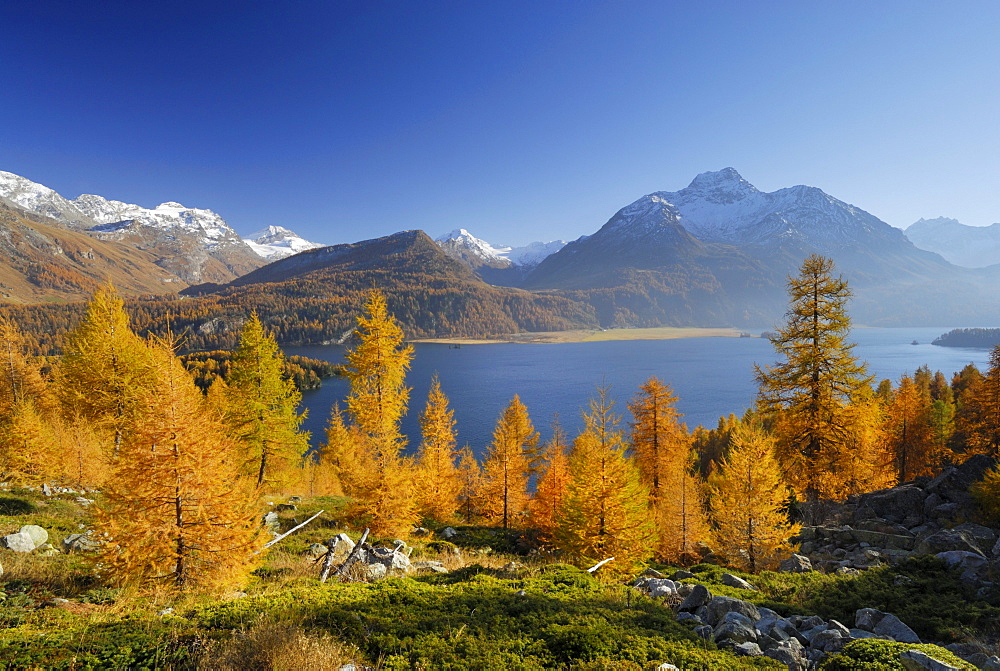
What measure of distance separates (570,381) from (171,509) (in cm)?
11136

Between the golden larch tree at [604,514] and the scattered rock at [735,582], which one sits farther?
the golden larch tree at [604,514]

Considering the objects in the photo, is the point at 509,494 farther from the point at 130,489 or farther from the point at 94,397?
the point at 94,397

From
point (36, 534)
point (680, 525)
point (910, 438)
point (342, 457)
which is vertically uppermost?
point (36, 534)

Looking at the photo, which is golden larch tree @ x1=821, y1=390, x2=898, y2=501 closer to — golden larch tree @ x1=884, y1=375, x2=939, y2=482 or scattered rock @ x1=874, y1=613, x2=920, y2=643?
golden larch tree @ x1=884, y1=375, x2=939, y2=482

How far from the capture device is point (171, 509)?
333 inches

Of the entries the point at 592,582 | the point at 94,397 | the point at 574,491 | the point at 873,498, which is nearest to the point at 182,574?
the point at 592,582

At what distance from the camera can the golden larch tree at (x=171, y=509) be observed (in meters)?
8.02

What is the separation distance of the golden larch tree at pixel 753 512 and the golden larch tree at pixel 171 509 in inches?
658

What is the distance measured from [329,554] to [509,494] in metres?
17.3

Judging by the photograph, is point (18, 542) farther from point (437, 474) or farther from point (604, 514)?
Answer: point (437, 474)

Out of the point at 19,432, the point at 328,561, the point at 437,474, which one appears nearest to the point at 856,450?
the point at 437,474

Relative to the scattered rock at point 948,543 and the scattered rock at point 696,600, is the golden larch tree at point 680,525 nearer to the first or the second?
the scattered rock at point 948,543

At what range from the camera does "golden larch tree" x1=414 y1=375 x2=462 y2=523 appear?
2272 cm

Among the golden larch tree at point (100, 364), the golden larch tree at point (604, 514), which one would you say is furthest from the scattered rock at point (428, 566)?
the golden larch tree at point (100, 364)
